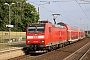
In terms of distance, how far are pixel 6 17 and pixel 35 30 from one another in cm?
5291

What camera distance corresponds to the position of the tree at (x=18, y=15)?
76062 mm

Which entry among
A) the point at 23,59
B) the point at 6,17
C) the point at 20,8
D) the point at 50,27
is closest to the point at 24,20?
the point at 20,8

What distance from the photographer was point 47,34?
25.8m

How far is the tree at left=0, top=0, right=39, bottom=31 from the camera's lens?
76062 millimetres

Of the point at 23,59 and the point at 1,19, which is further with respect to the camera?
the point at 1,19

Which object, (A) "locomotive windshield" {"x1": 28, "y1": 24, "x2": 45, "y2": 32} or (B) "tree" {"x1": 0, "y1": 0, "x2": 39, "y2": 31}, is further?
(B) "tree" {"x1": 0, "y1": 0, "x2": 39, "y2": 31}

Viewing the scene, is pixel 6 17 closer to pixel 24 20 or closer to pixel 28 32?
pixel 24 20

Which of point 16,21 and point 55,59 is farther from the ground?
point 16,21

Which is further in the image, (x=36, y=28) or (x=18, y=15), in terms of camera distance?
(x=18, y=15)

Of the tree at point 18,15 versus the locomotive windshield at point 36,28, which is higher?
the tree at point 18,15

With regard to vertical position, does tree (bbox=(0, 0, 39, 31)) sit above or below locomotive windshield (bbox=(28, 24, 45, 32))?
above

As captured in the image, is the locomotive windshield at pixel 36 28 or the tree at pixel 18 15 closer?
the locomotive windshield at pixel 36 28

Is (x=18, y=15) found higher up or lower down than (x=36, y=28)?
higher up

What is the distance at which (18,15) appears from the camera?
273 feet
